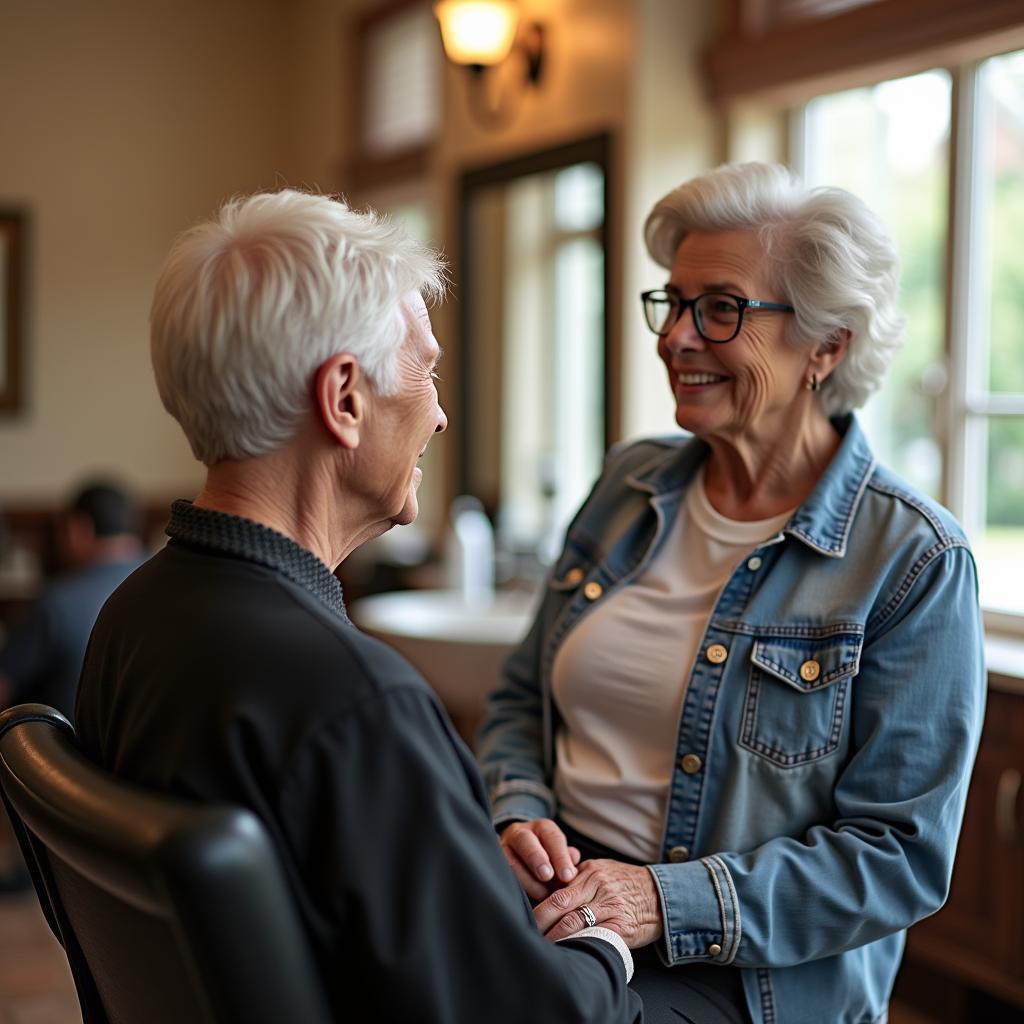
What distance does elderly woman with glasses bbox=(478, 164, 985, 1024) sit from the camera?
1457 mm

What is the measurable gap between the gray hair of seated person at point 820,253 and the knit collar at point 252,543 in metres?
0.84

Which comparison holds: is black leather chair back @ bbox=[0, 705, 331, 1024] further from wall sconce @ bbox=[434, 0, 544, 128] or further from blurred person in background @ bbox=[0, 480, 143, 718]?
wall sconce @ bbox=[434, 0, 544, 128]

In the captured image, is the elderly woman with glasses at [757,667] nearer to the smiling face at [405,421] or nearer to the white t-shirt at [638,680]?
the white t-shirt at [638,680]

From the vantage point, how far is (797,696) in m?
1.53

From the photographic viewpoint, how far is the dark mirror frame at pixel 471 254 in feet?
11.0

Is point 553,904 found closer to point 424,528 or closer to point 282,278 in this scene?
point 282,278

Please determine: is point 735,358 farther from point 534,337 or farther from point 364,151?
point 364,151

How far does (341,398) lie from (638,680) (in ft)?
2.35

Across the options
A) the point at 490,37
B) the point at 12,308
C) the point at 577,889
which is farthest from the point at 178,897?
the point at 12,308

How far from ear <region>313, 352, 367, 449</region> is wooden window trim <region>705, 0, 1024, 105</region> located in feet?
6.36

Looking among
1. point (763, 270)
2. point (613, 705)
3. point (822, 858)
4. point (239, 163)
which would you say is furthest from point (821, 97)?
point (239, 163)

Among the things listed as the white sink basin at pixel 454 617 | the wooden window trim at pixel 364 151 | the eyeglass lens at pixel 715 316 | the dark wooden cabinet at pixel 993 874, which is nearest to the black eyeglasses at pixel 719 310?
the eyeglass lens at pixel 715 316

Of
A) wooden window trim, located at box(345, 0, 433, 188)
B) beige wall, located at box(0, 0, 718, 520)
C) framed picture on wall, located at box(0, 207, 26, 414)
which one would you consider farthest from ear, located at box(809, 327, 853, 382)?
framed picture on wall, located at box(0, 207, 26, 414)

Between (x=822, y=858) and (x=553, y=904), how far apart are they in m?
0.32
